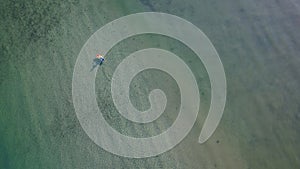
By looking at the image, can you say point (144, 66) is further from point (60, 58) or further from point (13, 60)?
point (13, 60)

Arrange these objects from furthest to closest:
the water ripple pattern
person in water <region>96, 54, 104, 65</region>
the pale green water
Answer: person in water <region>96, 54, 104, 65</region> → the water ripple pattern → the pale green water

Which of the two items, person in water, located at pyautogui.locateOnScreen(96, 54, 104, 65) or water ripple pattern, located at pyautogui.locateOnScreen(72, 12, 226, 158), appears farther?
person in water, located at pyautogui.locateOnScreen(96, 54, 104, 65)

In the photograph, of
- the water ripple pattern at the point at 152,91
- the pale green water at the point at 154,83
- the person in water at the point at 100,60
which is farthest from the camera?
the person in water at the point at 100,60

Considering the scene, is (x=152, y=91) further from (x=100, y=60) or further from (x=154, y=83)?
(x=100, y=60)

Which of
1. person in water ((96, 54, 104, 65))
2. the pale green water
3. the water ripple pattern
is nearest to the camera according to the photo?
the pale green water

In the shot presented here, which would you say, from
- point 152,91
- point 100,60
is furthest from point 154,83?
point 100,60

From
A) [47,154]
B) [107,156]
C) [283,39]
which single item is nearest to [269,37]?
[283,39]

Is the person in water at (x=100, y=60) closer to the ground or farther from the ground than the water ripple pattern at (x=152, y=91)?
farther from the ground

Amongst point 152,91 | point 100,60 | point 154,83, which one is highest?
point 100,60

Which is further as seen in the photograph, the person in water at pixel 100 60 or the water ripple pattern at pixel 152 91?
the person in water at pixel 100 60
